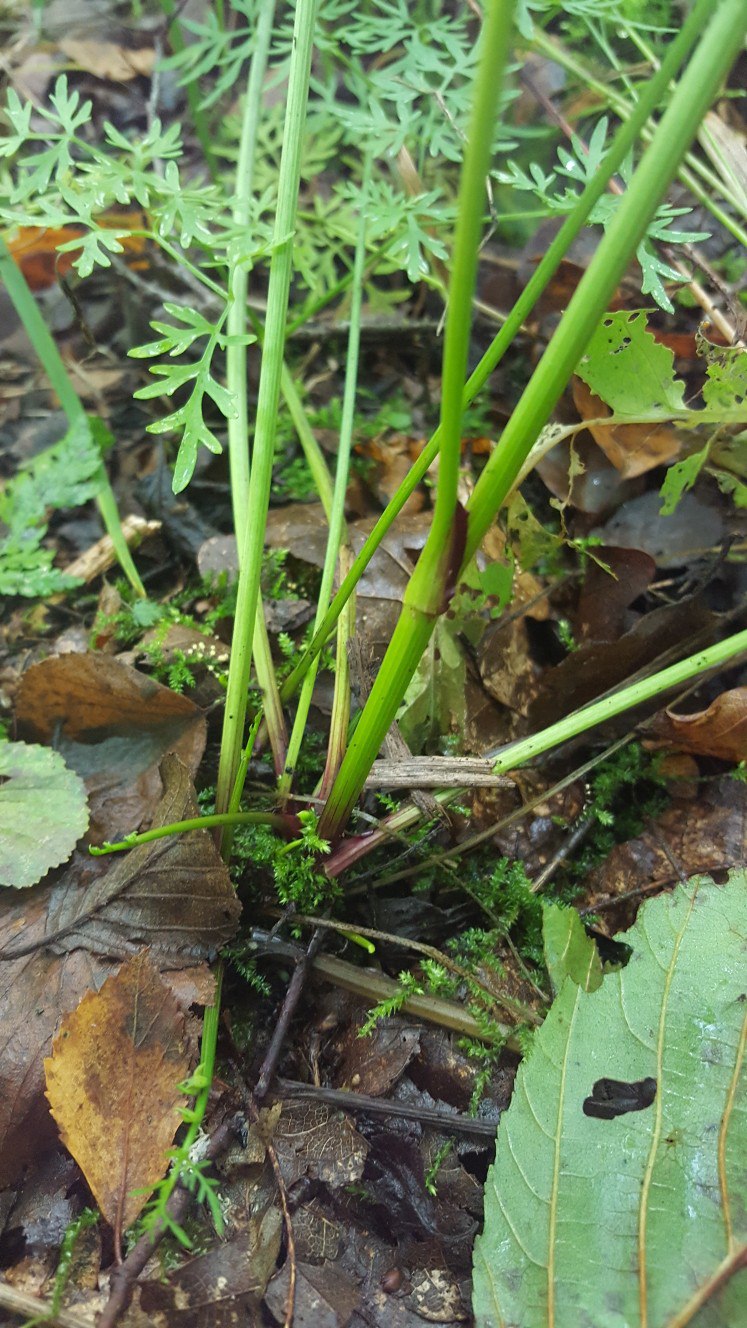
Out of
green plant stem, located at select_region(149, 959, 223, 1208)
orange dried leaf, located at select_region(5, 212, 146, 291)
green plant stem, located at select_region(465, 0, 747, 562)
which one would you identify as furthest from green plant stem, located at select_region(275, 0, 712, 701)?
orange dried leaf, located at select_region(5, 212, 146, 291)

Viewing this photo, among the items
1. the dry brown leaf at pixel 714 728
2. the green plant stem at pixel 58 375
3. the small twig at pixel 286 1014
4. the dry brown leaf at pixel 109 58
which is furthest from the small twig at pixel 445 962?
the dry brown leaf at pixel 109 58

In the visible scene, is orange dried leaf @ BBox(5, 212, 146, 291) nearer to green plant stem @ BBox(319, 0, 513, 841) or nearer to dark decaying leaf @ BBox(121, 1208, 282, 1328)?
green plant stem @ BBox(319, 0, 513, 841)

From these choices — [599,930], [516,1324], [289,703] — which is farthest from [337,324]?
[516,1324]

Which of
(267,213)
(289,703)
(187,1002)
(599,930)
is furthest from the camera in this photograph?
(267,213)

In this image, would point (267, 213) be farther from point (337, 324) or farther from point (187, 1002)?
point (187, 1002)

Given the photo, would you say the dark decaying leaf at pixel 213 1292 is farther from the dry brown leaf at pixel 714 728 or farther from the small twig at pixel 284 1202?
the dry brown leaf at pixel 714 728

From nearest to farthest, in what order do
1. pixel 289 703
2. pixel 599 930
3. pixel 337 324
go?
pixel 599 930, pixel 289 703, pixel 337 324

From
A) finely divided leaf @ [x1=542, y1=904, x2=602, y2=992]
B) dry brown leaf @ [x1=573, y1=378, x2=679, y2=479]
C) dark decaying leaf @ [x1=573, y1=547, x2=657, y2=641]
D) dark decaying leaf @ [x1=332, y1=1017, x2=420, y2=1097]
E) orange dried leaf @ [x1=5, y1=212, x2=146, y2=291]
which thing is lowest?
dark decaying leaf @ [x1=332, y1=1017, x2=420, y2=1097]

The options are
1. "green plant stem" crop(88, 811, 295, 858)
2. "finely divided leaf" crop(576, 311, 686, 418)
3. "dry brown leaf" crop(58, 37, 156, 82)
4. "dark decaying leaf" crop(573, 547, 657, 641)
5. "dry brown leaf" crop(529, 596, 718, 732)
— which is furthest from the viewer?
"dry brown leaf" crop(58, 37, 156, 82)
